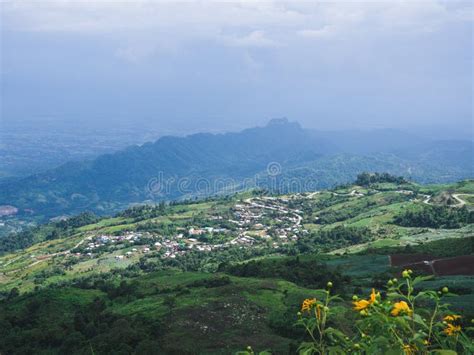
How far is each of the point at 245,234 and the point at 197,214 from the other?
29213 millimetres

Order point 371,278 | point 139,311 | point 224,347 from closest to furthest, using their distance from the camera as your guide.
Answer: point 224,347
point 139,311
point 371,278

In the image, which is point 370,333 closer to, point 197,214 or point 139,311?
point 139,311

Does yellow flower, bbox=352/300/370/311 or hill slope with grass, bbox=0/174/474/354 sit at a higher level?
yellow flower, bbox=352/300/370/311

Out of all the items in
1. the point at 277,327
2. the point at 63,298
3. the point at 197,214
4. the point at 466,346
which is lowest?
the point at 197,214

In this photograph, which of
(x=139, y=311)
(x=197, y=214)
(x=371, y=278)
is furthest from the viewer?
(x=197, y=214)

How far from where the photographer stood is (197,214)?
5797 inches

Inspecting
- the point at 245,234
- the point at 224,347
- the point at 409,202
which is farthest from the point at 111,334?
the point at 409,202

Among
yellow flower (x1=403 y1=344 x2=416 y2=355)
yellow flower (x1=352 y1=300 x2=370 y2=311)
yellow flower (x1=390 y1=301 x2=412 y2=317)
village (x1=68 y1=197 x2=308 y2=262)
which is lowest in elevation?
village (x1=68 y1=197 x2=308 y2=262)

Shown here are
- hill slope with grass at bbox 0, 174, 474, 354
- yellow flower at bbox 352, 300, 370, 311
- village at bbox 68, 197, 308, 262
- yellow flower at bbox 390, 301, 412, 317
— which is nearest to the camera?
yellow flower at bbox 390, 301, 412, 317

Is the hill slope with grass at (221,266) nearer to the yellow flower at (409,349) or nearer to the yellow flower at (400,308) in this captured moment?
the yellow flower at (409,349)

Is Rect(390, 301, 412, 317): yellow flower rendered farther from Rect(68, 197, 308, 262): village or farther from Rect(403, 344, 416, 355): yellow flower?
Rect(68, 197, 308, 262): village

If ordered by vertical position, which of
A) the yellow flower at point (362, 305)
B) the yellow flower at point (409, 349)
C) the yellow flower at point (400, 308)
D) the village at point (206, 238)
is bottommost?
the village at point (206, 238)

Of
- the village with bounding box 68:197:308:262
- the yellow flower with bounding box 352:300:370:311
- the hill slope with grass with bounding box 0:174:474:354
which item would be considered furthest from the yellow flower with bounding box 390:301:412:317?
the village with bounding box 68:197:308:262

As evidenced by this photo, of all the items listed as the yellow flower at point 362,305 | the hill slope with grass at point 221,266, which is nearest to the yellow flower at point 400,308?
the yellow flower at point 362,305
